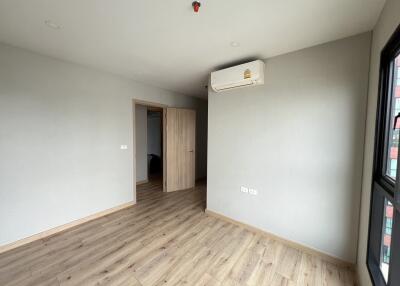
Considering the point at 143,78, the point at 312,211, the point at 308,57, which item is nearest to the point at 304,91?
the point at 308,57

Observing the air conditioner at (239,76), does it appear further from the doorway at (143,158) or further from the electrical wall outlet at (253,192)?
the doorway at (143,158)

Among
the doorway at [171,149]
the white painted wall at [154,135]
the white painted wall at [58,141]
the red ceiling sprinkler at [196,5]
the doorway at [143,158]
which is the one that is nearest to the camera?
the red ceiling sprinkler at [196,5]

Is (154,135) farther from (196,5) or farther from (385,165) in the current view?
(385,165)

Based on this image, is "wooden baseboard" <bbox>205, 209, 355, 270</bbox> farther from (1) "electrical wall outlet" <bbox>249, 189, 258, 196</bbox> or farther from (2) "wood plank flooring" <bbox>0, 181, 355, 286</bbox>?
(1) "electrical wall outlet" <bbox>249, 189, 258, 196</bbox>

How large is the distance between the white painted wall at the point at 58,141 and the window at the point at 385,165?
3.34 meters

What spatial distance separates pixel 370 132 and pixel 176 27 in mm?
2015

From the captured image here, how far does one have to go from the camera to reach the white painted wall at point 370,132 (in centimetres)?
129

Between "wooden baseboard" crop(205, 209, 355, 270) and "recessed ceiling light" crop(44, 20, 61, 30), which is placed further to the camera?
"wooden baseboard" crop(205, 209, 355, 270)

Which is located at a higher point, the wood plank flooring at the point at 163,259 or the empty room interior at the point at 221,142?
the empty room interior at the point at 221,142

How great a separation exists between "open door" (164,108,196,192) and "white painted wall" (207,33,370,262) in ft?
5.33

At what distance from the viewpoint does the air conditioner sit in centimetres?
215

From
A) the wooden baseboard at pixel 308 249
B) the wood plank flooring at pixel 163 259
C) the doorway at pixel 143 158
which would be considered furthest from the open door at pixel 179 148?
the wooden baseboard at pixel 308 249

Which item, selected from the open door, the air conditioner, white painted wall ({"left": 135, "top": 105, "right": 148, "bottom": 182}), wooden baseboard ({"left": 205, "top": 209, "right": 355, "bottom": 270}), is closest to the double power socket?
wooden baseboard ({"left": 205, "top": 209, "right": 355, "bottom": 270})

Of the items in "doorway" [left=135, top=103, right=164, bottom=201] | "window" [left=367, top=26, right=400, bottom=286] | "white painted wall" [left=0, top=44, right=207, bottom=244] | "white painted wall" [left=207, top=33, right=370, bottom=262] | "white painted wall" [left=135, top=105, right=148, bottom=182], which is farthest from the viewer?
"white painted wall" [left=135, top=105, right=148, bottom=182]
